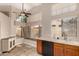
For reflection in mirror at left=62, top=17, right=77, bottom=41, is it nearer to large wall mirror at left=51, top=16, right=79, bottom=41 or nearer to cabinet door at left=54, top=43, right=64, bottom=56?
large wall mirror at left=51, top=16, right=79, bottom=41

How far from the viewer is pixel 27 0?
2.66 metres

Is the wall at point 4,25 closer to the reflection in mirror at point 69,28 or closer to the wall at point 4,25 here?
the wall at point 4,25

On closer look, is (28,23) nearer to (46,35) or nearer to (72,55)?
(46,35)

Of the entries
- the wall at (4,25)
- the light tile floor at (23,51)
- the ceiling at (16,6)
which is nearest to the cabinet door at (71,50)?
the light tile floor at (23,51)

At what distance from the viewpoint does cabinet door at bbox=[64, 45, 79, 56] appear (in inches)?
101

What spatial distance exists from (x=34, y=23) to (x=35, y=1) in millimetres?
430

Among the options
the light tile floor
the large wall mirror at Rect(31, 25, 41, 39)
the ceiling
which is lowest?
the light tile floor

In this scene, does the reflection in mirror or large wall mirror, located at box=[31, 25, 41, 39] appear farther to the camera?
large wall mirror, located at box=[31, 25, 41, 39]

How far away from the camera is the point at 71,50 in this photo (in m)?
2.62

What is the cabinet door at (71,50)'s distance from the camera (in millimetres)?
2555

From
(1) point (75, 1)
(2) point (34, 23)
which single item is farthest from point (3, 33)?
(1) point (75, 1)

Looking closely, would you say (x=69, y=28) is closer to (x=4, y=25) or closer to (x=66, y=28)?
(x=66, y=28)

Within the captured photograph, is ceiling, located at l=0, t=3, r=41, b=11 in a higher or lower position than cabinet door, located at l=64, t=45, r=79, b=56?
higher

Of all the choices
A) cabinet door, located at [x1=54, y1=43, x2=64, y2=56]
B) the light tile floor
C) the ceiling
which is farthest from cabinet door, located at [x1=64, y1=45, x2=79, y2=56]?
the ceiling
